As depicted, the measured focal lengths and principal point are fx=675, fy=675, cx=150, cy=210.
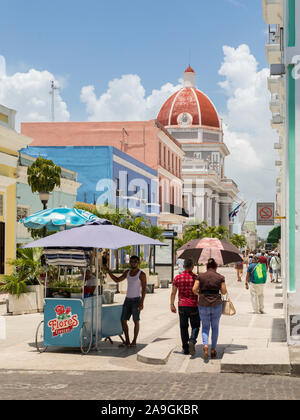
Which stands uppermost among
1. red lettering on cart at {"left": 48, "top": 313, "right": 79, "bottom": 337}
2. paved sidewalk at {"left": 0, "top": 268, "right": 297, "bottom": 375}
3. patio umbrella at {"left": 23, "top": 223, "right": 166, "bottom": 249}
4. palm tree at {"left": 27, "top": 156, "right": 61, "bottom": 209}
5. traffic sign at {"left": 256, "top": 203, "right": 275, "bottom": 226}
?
palm tree at {"left": 27, "top": 156, "right": 61, "bottom": 209}

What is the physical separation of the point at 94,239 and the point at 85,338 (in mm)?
1691

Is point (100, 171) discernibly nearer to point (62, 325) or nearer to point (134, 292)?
point (134, 292)

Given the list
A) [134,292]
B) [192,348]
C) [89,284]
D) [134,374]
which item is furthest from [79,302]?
[134,374]

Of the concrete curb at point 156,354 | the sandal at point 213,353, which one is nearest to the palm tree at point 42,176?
the concrete curb at point 156,354

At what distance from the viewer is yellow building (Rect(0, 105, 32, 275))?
907 inches

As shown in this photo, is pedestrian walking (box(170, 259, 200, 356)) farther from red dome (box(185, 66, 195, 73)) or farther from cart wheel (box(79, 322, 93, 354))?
red dome (box(185, 66, 195, 73))

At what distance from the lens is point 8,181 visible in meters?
23.3

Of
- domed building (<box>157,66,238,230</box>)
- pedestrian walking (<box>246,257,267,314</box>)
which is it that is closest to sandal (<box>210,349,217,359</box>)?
pedestrian walking (<box>246,257,267,314</box>)

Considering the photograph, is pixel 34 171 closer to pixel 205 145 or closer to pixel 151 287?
pixel 151 287

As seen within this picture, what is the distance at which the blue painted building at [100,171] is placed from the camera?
128 feet

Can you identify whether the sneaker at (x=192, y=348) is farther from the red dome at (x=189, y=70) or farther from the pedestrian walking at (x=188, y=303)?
the red dome at (x=189, y=70)

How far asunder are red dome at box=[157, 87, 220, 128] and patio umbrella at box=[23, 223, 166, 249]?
7931cm
